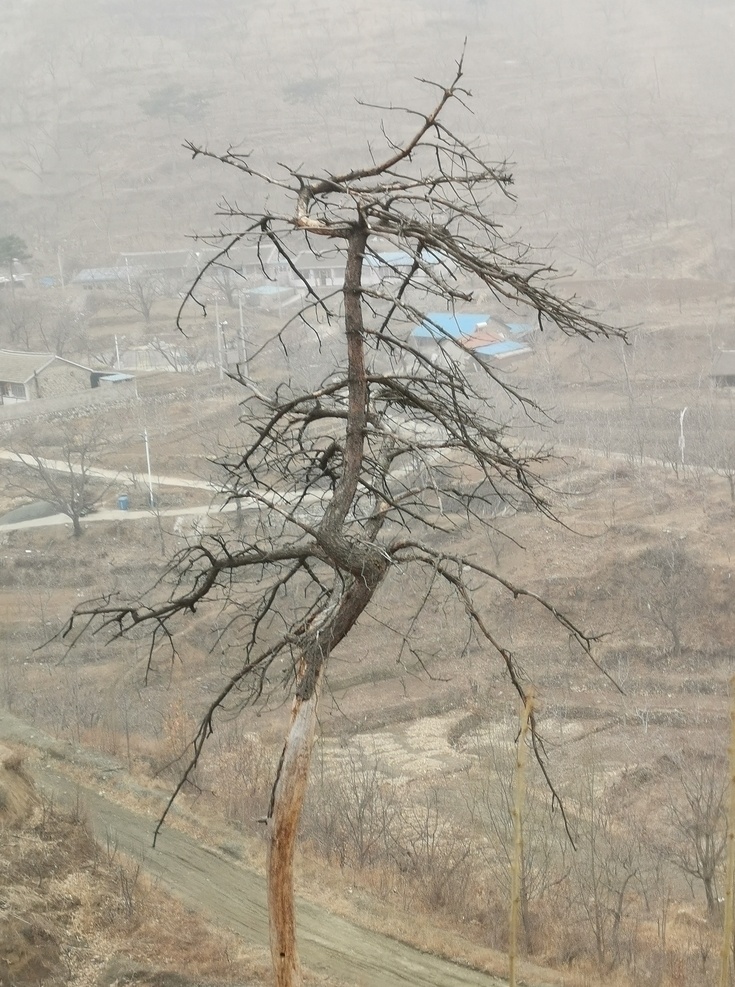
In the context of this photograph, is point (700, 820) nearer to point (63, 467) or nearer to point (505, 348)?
point (63, 467)

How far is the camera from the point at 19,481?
124ft

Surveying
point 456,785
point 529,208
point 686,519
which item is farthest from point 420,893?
point 529,208

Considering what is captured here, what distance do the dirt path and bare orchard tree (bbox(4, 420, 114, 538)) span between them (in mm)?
18900

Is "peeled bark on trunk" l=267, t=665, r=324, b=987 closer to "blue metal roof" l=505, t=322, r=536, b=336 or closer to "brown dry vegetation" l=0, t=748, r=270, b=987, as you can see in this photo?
"brown dry vegetation" l=0, t=748, r=270, b=987

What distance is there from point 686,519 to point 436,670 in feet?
31.8

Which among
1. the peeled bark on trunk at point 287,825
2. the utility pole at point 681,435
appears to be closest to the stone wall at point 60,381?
the utility pole at point 681,435

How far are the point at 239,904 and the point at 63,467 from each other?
1081 inches

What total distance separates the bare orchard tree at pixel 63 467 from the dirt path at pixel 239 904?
18.9 m

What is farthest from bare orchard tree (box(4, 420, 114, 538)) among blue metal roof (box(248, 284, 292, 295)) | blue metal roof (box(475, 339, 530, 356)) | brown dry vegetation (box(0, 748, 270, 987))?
brown dry vegetation (box(0, 748, 270, 987))

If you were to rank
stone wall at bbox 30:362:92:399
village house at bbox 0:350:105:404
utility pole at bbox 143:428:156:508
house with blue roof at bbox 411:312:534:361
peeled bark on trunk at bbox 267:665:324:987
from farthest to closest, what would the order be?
1. house with blue roof at bbox 411:312:534:361
2. stone wall at bbox 30:362:92:399
3. village house at bbox 0:350:105:404
4. utility pole at bbox 143:428:156:508
5. peeled bark on trunk at bbox 267:665:324:987

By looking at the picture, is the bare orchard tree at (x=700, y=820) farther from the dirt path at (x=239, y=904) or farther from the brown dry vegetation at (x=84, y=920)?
the brown dry vegetation at (x=84, y=920)

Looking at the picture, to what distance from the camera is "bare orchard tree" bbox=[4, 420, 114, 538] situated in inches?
1364

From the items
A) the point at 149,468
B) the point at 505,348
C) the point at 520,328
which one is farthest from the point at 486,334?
the point at 149,468

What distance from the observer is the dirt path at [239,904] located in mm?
11648
